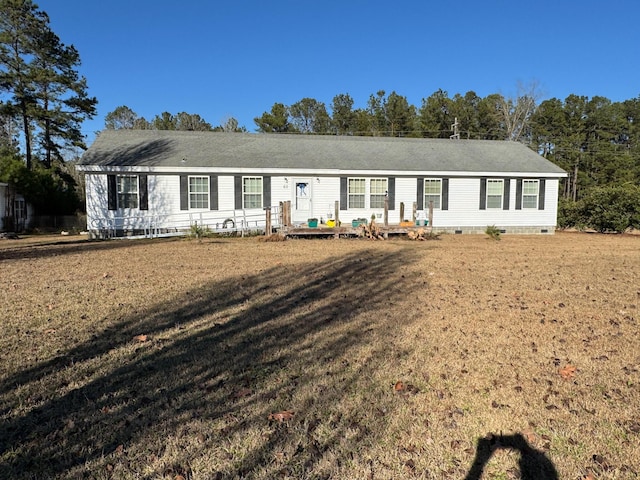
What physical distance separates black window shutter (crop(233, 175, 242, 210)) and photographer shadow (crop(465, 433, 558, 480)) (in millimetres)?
16362

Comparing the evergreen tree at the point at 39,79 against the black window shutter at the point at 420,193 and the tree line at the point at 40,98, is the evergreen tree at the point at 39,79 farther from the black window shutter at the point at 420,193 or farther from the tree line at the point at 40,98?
the black window shutter at the point at 420,193

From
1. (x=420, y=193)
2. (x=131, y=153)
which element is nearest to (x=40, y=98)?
(x=131, y=153)

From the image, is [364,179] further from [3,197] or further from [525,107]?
[525,107]

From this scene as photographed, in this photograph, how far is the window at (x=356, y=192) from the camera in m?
19.5

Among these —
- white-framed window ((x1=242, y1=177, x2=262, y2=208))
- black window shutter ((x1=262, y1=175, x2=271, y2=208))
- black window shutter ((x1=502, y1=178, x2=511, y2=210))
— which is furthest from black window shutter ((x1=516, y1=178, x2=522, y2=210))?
white-framed window ((x1=242, y1=177, x2=262, y2=208))

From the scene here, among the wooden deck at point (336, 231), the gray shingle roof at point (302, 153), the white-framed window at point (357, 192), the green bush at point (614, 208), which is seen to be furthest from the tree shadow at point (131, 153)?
the green bush at point (614, 208)

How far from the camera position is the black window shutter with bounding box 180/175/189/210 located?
1816 centimetres

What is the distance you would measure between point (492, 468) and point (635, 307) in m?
4.99

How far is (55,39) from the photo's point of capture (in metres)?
28.9

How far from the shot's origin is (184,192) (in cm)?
1817

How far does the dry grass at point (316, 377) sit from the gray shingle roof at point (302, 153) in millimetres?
11195

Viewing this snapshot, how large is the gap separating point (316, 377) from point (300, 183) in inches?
615

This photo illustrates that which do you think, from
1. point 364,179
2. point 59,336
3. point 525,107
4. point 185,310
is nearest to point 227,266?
point 185,310

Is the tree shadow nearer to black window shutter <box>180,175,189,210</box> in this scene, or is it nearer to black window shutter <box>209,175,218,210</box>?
black window shutter <box>180,175,189,210</box>
